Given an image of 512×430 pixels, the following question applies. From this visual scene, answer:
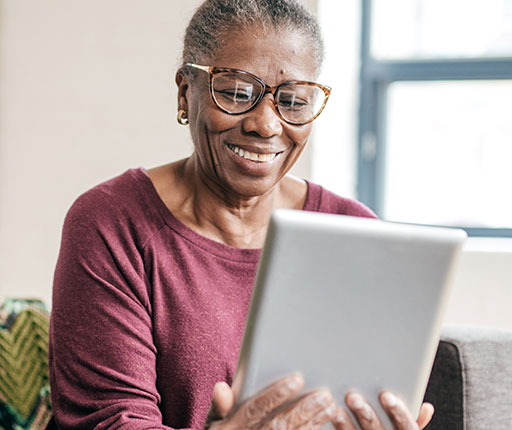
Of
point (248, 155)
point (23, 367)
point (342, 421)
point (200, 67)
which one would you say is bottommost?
point (23, 367)

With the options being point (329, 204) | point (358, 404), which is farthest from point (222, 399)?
point (329, 204)

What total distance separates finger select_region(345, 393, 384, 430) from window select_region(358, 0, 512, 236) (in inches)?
69.8

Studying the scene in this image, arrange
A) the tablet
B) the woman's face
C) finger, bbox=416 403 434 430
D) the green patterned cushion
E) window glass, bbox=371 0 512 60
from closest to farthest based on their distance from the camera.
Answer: the tablet
finger, bbox=416 403 434 430
the woman's face
the green patterned cushion
window glass, bbox=371 0 512 60

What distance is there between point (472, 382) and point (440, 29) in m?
1.62

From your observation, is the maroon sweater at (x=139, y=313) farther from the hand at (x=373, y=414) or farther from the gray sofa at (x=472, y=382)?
the hand at (x=373, y=414)

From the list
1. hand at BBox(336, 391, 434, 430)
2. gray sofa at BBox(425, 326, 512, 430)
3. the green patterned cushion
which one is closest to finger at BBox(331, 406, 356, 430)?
hand at BBox(336, 391, 434, 430)

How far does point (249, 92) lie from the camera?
112 cm

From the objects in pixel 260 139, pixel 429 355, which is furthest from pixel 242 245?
pixel 429 355

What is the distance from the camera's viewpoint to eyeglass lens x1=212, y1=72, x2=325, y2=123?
44.0 inches

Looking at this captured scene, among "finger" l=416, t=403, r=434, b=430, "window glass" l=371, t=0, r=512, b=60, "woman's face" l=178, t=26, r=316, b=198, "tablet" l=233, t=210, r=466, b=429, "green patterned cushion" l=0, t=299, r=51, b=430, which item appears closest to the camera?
"tablet" l=233, t=210, r=466, b=429

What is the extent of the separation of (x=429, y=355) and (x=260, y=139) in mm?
420

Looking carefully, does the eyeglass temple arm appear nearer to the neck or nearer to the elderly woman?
the elderly woman

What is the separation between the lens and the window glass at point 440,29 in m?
2.54

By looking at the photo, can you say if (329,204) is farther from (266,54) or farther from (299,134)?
(266,54)
